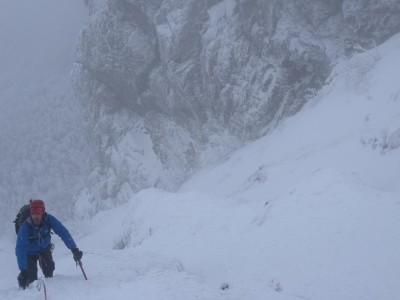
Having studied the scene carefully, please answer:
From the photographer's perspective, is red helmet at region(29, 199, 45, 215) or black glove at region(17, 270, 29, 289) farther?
black glove at region(17, 270, 29, 289)

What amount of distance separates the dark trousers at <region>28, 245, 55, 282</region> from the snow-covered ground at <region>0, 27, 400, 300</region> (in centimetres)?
38

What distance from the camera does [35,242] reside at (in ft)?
32.4

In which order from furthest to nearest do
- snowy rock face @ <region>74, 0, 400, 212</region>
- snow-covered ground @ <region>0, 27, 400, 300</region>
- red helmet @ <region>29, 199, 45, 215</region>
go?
snowy rock face @ <region>74, 0, 400, 212</region>
red helmet @ <region>29, 199, 45, 215</region>
snow-covered ground @ <region>0, 27, 400, 300</region>

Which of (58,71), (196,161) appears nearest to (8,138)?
(58,71)

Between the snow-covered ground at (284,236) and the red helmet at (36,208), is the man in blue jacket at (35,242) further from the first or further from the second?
the snow-covered ground at (284,236)

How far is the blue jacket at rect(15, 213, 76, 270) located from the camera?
9547mm

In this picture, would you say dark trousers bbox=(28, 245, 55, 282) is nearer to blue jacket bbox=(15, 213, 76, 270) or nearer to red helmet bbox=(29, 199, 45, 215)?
blue jacket bbox=(15, 213, 76, 270)

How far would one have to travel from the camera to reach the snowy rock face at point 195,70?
37.0 m

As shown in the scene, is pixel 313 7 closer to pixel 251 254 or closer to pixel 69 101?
pixel 251 254

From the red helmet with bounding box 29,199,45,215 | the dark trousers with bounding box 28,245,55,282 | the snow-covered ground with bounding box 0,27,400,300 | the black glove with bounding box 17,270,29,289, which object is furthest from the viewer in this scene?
the dark trousers with bounding box 28,245,55,282

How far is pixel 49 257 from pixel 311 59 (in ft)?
100

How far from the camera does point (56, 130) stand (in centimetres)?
10025

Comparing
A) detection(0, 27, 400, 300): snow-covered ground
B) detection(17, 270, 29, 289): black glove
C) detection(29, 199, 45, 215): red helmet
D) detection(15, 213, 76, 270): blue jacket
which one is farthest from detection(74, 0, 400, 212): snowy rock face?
detection(17, 270, 29, 289): black glove

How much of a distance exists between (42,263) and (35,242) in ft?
1.79
